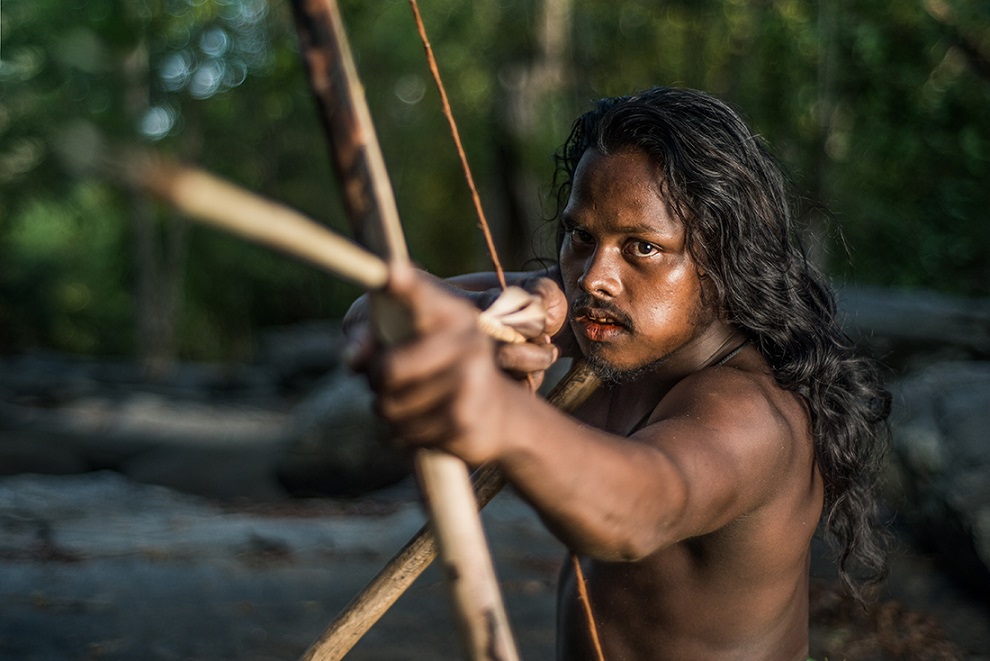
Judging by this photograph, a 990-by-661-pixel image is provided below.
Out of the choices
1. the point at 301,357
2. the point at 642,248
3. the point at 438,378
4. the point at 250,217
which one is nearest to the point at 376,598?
the point at 642,248

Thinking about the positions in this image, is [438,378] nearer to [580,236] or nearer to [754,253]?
→ [580,236]

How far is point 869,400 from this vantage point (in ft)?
7.66

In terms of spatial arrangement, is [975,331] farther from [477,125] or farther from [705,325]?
[477,125]

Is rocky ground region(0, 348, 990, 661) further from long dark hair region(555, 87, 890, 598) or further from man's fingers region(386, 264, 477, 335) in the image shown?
man's fingers region(386, 264, 477, 335)

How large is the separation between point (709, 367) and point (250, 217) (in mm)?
1311

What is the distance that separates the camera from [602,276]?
6.14 feet

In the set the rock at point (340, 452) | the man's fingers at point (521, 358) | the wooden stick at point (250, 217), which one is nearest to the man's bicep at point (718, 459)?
the man's fingers at point (521, 358)

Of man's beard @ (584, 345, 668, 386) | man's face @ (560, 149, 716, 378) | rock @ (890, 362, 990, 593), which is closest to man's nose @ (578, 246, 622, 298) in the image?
man's face @ (560, 149, 716, 378)

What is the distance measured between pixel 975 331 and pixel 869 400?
502 cm

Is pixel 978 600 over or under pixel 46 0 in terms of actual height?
under

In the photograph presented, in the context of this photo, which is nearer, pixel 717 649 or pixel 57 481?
pixel 717 649

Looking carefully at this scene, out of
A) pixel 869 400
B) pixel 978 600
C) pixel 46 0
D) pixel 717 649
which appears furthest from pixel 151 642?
pixel 46 0

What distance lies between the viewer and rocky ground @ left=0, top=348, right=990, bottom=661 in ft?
12.7

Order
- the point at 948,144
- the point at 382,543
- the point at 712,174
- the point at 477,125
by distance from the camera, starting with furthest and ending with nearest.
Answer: the point at 477,125 → the point at 948,144 → the point at 382,543 → the point at 712,174
